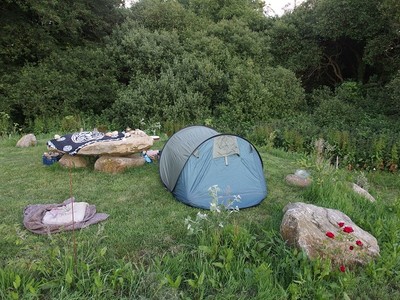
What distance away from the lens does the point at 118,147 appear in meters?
5.38

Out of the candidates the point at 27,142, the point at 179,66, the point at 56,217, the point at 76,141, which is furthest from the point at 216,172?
the point at 179,66

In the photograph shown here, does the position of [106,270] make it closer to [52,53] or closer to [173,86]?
[173,86]

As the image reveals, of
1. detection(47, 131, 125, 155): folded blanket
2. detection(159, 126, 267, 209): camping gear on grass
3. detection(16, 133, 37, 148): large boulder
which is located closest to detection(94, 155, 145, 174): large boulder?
detection(47, 131, 125, 155): folded blanket

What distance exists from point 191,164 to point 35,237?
2.07 m

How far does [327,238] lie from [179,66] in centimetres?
852

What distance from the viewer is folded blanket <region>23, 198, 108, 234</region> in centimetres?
361

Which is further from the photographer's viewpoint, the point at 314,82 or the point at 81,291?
the point at 314,82

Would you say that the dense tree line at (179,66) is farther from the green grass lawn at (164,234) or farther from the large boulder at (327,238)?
the large boulder at (327,238)

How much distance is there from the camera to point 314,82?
Result: 14.7 metres

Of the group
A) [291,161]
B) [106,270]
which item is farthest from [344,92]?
[106,270]

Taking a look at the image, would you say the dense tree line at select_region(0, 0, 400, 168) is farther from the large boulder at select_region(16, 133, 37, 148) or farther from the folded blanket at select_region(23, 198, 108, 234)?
the folded blanket at select_region(23, 198, 108, 234)

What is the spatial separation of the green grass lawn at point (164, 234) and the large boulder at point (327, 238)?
115 millimetres

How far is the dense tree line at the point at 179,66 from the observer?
9.92 m

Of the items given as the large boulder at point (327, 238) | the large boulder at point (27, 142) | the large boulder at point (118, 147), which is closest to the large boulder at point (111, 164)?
the large boulder at point (118, 147)
